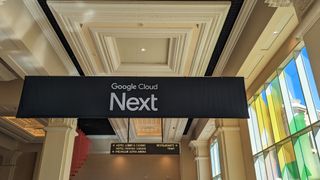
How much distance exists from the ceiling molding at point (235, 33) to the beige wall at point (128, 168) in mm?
7946

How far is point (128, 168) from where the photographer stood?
11.4m

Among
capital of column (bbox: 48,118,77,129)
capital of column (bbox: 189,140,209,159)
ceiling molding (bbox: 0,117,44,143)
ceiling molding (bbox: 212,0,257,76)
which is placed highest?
ceiling molding (bbox: 0,117,44,143)

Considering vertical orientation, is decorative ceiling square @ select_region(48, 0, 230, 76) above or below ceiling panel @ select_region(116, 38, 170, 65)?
below

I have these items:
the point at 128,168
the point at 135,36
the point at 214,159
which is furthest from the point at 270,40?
the point at 128,168

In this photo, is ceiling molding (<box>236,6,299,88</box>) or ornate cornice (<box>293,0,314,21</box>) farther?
ceiling molding (<box>236,6,299,88</box>)

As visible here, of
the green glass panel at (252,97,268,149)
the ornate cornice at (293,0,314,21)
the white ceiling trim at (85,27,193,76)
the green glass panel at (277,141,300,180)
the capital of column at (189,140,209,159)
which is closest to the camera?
the ornate cornice at (293,0,314,21)

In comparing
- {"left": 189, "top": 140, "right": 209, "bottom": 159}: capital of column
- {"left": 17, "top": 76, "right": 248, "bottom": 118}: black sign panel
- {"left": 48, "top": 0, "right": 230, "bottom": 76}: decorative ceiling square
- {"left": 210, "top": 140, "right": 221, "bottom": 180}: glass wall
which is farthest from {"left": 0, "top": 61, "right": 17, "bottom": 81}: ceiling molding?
{"left": 189, "top": 140, "right": 209, "bottom": 159}: capital of column

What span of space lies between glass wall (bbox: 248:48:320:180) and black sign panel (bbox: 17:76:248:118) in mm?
783

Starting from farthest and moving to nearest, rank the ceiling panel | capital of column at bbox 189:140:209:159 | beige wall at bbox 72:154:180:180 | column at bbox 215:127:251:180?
beige wall at bbox 72:154:180:180
capital of column at bbox 189:140:209:159
column at bbox 215:127:251:180
the ceiling panel

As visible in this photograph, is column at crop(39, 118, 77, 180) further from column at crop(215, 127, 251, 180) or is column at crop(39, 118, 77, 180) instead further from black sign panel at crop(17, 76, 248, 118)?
column at crop(215, 127, 251, 180)

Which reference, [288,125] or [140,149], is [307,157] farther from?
[140,149]

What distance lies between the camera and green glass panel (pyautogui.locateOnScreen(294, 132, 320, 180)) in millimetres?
2582

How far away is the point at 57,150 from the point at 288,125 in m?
3.93

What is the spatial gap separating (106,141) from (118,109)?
29.0 feet
